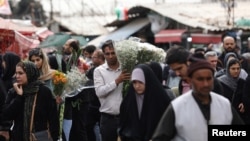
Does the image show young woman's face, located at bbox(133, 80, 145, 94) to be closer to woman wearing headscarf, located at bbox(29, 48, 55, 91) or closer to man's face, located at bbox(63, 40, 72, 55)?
woman wearing headscarf, located at bbox(29, 48, 55, 91)

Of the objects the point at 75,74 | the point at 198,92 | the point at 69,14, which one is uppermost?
→ the point at 198,92

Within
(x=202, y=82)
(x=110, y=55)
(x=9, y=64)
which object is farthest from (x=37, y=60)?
(x=202, y=82)

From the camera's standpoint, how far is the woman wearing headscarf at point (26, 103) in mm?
7375

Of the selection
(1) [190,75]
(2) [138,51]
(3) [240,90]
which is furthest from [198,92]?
(3) [240,90]

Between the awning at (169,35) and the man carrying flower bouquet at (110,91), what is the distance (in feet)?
44.8

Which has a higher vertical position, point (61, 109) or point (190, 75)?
point (190, 75)

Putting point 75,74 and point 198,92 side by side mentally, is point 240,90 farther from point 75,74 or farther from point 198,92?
point 198,92

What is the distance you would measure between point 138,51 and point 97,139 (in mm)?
2606

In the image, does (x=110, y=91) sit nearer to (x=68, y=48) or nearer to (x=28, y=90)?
(x=28, y=90)

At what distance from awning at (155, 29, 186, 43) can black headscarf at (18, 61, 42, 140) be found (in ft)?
47.1

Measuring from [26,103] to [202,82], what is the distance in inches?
117

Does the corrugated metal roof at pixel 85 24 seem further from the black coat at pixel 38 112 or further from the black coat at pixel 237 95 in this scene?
the black coat at pixel 38 112

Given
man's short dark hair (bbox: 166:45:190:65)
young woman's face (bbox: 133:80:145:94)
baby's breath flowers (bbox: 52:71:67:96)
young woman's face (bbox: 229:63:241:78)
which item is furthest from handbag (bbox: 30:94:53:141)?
young woman's face (bbox: 229:63:241:78)

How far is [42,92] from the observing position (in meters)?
7.50
